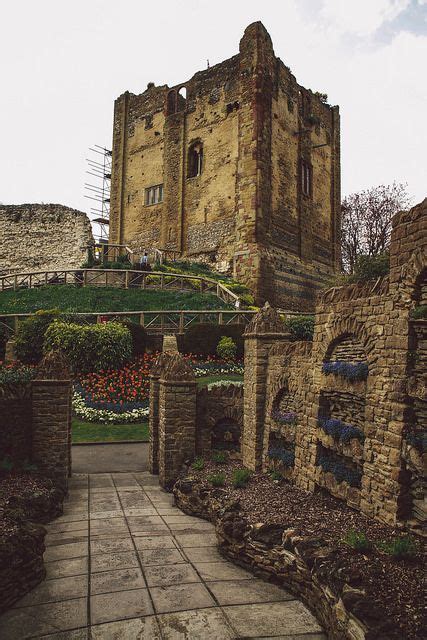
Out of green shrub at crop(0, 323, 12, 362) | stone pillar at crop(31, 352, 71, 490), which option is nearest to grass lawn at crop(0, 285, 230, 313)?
green shrub at crop(0, 323, 12, 362)

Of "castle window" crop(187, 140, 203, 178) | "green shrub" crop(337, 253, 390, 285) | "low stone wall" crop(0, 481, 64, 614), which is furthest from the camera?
"castle window" crop(187, 140, 203, 178)

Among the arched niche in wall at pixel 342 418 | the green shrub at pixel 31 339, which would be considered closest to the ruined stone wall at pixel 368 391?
the arched niche in wall at pixel 342 418

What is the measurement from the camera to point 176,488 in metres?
10.5

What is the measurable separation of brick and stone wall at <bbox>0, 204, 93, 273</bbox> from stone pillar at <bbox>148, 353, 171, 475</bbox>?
26.4 m

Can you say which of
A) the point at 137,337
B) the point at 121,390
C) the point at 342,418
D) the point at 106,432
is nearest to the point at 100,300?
the point at 137,337

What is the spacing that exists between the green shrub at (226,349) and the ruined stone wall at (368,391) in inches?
385

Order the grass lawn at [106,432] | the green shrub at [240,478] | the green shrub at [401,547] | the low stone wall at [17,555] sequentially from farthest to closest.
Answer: the grass lawn at [106,432], the green shrub at [240,478], the low stone wall at [17,555], the green shrub at [401,547]

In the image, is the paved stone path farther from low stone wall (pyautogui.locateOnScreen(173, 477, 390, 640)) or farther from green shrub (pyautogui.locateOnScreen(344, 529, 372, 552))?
green shrub (pyautogui.locateOnScreen(344, 529, 372, 552))

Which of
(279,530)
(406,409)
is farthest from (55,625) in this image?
(406,409)

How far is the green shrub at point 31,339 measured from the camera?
1969 cm

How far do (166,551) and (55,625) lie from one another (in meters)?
2.41

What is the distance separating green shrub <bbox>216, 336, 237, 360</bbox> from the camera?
20266mm

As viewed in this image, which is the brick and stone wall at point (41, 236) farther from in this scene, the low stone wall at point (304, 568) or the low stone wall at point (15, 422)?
the low stone wall at point (304, 568)

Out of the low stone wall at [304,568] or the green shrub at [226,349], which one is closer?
the low stone wall at [304,568]
